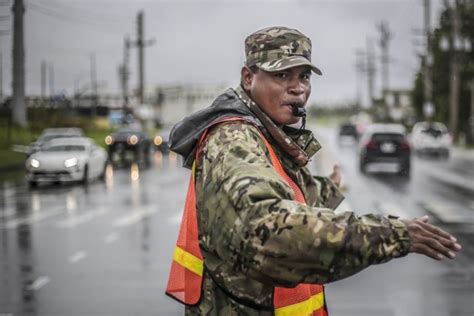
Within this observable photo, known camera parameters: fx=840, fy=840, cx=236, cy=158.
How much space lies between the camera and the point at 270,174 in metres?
1.99

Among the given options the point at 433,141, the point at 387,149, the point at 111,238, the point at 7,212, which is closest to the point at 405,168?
the point at 387,149

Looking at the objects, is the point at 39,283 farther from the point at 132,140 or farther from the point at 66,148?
the point at 132,140

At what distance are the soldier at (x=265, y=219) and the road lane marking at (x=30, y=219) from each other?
1310 centimetres

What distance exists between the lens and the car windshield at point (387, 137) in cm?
3044

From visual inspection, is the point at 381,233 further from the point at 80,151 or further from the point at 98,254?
the point at 80,151

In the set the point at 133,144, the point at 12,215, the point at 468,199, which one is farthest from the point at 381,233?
the point at 133,144

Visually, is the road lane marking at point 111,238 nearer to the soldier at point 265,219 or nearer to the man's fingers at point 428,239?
the soldier at point 265,219

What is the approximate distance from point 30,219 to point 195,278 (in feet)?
46.9

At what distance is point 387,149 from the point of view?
30.4 meters

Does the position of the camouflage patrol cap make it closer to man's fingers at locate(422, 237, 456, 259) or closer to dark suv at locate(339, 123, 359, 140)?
man's fingers at locate(422, 237, 456, 259)

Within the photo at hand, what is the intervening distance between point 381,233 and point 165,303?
6.53m

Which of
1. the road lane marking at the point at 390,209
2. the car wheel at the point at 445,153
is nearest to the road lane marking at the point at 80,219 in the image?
the road lane marking at the point at 390,209

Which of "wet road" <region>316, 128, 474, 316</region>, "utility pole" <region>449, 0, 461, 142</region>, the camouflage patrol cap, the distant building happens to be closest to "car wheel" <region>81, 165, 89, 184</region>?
"wet road" <region>316, 128, 474, 316</region>

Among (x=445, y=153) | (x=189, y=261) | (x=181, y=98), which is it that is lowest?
(x=445, y=153)
